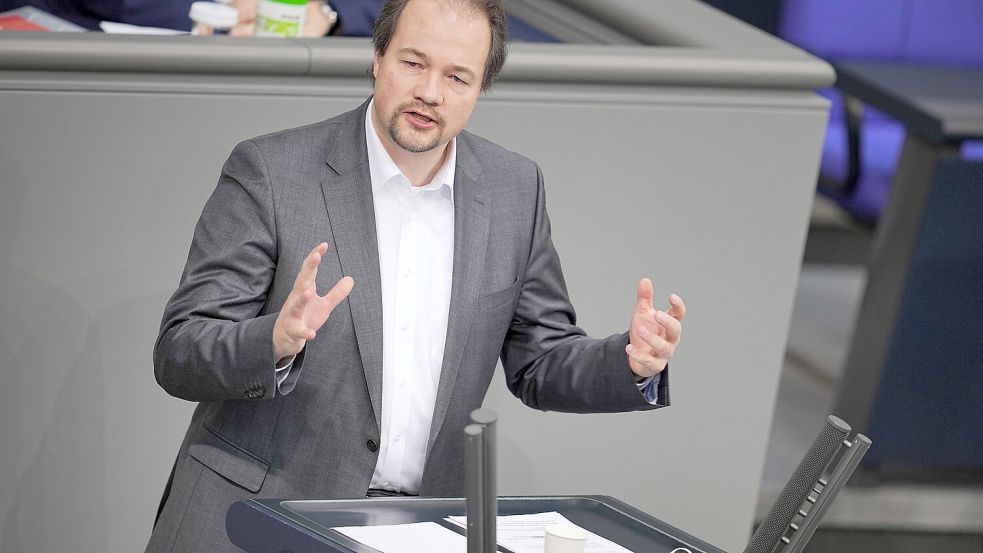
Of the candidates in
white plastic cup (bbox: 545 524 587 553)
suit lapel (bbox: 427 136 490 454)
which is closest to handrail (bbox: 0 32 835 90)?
suit lapel (bbox: 427 136 490 454)

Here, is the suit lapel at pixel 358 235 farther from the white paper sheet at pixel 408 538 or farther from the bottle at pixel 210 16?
the bottle at pixel 210 16

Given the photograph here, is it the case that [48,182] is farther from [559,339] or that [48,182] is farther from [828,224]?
[828,224]

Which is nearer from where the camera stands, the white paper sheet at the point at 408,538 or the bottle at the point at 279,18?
the white paper sheet at the point at 408,538

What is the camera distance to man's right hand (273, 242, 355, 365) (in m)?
1.45

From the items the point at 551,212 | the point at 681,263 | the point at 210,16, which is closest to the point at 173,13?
the point at 210,16

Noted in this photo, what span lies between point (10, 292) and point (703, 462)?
1.26 meters

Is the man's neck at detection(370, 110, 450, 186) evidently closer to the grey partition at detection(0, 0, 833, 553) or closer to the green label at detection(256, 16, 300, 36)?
the grey partition at detection(0, 0, 833, 553)

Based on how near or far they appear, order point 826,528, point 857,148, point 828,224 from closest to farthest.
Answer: point 826,528 → point 857,148 → point 828,224

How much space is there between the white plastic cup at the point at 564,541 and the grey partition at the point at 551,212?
3.42ft

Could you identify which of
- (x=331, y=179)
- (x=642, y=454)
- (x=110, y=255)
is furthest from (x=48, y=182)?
(x=642, y=454)

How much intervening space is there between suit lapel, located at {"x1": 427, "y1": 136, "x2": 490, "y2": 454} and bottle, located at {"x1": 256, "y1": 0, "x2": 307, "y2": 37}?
707 millimetres

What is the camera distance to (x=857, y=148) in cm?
433

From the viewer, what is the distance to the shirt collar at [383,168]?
1812 mm

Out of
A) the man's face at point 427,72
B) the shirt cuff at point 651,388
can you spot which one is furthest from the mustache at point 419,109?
the shirt cuff at point 651,388
